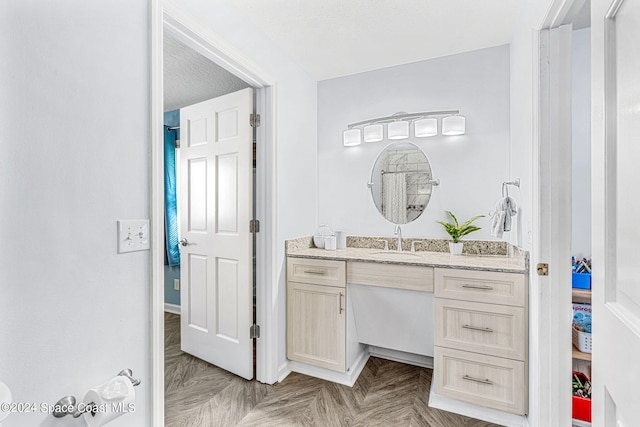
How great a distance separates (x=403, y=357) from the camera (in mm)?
2461

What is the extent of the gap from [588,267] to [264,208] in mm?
2024

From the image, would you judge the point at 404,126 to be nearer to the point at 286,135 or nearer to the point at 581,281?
the point at 286,135

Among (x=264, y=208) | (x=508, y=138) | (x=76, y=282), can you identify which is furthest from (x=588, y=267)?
(x=76, y=282)

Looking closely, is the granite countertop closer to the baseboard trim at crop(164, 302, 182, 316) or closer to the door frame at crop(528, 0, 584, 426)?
the door frame at crop(528, 0, 584, 426)

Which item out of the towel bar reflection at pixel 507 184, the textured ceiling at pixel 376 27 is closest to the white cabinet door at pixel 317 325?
the towel bar reflection at pixel 507 184

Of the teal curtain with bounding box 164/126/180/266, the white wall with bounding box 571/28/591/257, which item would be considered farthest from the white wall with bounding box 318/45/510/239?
the teal curtain with bounding box 164/126/180/266

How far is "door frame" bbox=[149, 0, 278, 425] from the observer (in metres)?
1.27

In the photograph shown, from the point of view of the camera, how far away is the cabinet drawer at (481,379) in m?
1.68

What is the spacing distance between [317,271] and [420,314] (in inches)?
29.2

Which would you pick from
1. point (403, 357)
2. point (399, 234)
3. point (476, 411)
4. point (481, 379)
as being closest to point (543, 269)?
point (481, 379)

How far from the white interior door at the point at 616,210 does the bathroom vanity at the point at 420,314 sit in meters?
1.15

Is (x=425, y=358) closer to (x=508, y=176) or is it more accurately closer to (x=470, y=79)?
(x=508, y=176)

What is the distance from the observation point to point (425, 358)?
2.40 m

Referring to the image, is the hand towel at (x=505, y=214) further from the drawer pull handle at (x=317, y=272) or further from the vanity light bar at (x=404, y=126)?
the drawer pull handle at (x=317, y=272)
